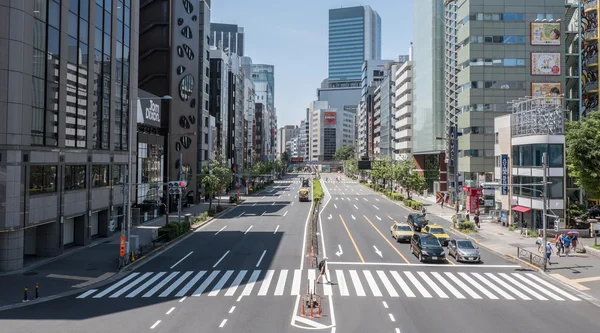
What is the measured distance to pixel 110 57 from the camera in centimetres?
4397

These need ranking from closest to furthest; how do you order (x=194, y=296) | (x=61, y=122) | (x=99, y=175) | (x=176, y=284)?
(x=194, y=296)
(x=176, y=284)
(x=61, y=122)
(x=99, y=175)

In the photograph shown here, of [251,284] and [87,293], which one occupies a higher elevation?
[251,284]

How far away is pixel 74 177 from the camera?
38.2 meters

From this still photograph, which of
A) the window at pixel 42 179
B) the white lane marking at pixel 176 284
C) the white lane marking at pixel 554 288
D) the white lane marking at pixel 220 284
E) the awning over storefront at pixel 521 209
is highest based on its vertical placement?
the window at pixel 42 179

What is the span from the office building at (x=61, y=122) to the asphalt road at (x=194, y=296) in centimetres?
892

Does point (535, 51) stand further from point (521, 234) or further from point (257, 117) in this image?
point (257, 117)

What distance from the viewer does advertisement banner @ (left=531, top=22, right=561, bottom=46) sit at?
6881cm

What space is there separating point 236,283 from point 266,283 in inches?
70.9

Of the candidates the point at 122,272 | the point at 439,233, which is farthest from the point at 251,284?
the point at 439,233

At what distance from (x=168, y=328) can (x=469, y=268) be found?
2218cm

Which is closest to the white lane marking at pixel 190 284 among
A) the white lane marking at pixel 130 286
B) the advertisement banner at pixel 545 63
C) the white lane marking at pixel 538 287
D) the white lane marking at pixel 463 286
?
the white lane marking at pixel 130 286

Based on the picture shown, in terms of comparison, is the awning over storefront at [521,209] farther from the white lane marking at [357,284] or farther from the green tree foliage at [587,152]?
the white lane marking at [357,284]

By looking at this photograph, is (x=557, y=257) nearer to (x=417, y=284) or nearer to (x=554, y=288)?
(x=554, y=288)

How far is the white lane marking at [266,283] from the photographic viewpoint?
24.8 meters
